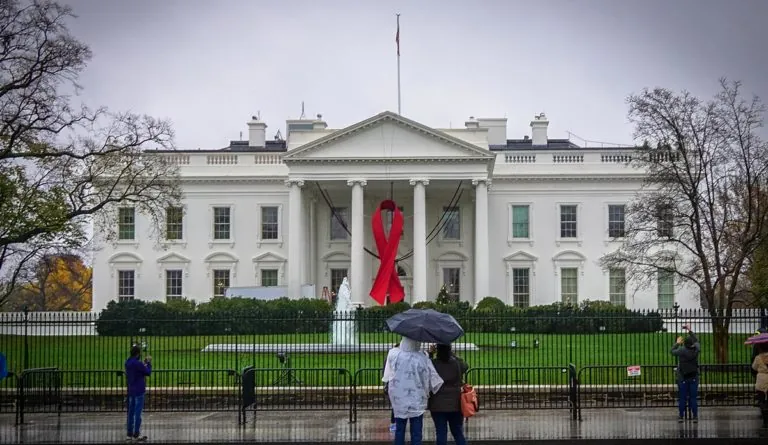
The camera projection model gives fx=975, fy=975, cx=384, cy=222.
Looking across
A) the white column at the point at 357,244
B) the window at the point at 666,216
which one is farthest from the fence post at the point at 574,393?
the white column at the point at 357,244

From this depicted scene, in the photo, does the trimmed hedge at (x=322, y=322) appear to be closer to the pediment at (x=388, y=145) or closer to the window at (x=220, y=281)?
the pediment at (x=388, y=145)

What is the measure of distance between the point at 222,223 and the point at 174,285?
4.57m

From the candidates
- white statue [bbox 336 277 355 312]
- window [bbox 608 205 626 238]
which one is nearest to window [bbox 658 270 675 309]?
window [bbox 608 205 626 238]

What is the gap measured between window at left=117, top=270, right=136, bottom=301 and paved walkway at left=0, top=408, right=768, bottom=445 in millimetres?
37238

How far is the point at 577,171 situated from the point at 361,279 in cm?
1453

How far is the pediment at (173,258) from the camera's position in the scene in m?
56.3

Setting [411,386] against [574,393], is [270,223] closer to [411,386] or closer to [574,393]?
[574,393]

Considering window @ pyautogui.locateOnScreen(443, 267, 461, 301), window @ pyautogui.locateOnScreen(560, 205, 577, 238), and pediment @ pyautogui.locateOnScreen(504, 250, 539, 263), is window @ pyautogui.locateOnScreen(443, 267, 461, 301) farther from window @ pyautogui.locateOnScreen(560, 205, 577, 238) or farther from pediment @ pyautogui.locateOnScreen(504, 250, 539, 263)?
window @ pyautogui.locateOnScreen(560, 205, 577, 238)

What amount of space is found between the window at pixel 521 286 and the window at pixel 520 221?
80.6 inches

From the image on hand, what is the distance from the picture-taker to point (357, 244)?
168 feet

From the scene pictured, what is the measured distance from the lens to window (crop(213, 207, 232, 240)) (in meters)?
56.7

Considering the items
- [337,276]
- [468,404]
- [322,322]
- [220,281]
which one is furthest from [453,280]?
[468,404]

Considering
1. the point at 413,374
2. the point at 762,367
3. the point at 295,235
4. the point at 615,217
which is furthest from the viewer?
the point at 615,217

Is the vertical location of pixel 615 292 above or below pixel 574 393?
above
